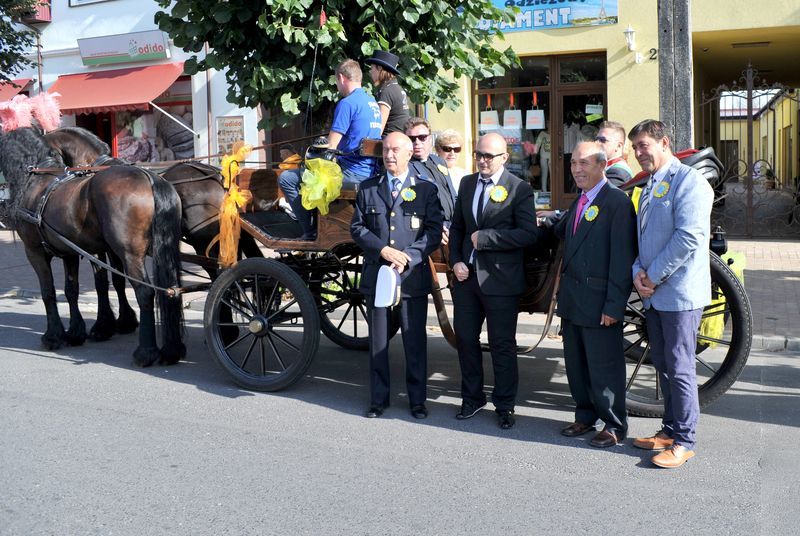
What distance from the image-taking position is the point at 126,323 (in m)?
8.22

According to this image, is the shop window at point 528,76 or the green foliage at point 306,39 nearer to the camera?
the green foliage at point 306,39

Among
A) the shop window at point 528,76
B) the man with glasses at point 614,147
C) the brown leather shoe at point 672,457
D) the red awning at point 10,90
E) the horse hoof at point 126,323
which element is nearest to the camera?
the brown leather shoe at point 672,457

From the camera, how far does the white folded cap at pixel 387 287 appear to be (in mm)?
5340

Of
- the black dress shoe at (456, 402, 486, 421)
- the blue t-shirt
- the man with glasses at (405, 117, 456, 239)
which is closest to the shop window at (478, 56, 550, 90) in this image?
the man with glasses at (405, 117, 456, 239)

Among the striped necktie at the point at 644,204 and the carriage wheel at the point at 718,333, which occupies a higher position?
the striped necktie at the point at 644,204

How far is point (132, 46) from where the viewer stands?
58.2 ft

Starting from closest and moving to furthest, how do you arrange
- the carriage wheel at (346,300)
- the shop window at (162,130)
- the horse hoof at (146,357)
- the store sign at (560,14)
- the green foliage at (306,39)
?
1. the carriage wheel at (346,300)
2. the horse hoof at (146,357)
3. the green foliage at (306,39)
4. the store sign at (560,14)
5. the shop window at (162,130)

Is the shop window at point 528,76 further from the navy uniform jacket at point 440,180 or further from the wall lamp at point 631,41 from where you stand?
the navy uniform jacket at point 440,180

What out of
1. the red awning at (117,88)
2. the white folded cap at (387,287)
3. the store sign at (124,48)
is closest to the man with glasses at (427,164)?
the white folded cap at (387,287)

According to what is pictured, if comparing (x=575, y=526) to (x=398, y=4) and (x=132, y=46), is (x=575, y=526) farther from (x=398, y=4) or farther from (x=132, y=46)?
(x=132, y=46)

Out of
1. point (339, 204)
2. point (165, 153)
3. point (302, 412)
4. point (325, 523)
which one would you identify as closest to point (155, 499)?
point (325, 523)

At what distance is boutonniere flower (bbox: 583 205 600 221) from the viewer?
4.81 m

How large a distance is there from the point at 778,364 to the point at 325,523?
4484mm

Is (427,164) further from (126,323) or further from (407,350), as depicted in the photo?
(126,323)
